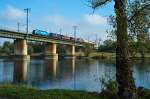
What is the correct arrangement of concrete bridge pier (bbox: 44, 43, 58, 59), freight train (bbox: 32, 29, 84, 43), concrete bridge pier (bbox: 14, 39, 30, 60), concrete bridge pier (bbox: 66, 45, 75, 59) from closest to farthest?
concrete bridge pier (bbox: 14, 39, 30, 60)
freight train (bbox: 32, 29, 84, 43)
concrete bridge pier (bbox: 44, 43, 58, 59)
concrete bridge pier (bbox: 66, 45, 75, 59)

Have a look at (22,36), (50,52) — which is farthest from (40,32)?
(50,52)

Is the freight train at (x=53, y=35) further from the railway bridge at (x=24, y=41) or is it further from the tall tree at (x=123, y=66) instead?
the tall tree at (x=123, y=66)

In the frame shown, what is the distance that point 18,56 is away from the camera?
120 metres

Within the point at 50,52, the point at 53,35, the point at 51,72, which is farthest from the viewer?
the point at 53,35

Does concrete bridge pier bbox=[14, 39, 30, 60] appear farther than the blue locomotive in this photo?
No

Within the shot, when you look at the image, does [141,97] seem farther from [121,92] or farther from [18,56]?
[18,56]

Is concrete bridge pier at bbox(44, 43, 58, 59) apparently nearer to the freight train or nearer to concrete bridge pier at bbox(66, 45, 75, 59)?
the freight train

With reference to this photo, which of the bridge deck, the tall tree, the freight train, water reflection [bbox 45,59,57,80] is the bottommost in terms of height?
water reflection [bbox 45,59,57,80]

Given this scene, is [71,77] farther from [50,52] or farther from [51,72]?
[50,52]

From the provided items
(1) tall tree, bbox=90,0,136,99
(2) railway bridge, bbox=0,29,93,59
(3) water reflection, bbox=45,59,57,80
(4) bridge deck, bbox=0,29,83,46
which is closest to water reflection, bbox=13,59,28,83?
(3) water reflection, bbox=45,59,57,80

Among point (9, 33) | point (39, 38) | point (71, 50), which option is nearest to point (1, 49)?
point (71, 50)

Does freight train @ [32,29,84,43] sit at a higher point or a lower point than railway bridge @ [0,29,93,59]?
higher

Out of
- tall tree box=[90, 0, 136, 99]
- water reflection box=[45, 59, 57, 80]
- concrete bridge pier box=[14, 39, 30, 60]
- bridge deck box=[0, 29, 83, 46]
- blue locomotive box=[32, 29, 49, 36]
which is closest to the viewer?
tall tree box=[90, 0, 136, 99]

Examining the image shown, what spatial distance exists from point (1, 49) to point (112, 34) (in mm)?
188525
